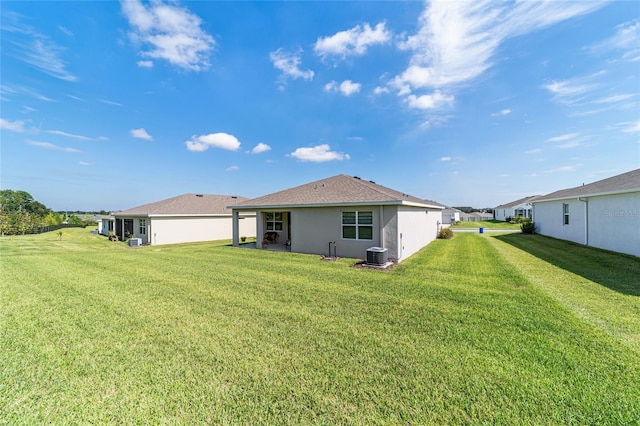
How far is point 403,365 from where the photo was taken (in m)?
3.47

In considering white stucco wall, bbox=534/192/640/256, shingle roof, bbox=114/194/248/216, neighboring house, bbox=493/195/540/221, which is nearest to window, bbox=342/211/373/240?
shingle roof, bbox=114/194/248/216

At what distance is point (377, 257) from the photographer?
9805 mm

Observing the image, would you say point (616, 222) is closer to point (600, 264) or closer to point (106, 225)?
point (600, 264)

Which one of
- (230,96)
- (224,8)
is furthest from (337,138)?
(224,8)

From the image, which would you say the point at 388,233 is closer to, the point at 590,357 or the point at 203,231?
the point at 590,357

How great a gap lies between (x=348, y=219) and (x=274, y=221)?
22.6 feet

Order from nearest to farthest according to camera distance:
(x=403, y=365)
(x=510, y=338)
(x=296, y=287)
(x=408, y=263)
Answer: (x=403, y=365) → (x=510, y=338) → (x=296, y=287) → (x=408, y=263)

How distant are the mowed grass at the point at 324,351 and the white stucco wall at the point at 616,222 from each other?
492 cm

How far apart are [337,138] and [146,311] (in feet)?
62.1

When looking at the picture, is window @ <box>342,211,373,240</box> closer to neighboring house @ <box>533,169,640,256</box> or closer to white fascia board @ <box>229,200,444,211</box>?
white fascia board @ <box>229,200,444,211</box>

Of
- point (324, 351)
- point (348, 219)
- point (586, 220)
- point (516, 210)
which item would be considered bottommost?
point (324, 351)

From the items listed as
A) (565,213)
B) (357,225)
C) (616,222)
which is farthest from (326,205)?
(565,213)

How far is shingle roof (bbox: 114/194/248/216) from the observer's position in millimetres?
20016

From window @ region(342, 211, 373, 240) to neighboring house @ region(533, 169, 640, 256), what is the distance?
34.9 ft
